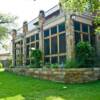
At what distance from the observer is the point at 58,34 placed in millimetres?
16297

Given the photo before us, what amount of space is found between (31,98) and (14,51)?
54.8 ft

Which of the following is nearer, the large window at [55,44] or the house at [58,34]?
the house at [58,34]

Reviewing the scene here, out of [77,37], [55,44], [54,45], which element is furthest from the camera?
[54,45]

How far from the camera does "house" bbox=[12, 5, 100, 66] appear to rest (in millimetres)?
15031

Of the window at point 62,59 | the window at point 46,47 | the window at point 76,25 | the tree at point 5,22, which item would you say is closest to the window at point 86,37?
the window at point 76,25

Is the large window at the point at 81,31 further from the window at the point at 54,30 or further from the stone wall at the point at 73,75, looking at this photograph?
the stone wall at the point at 73,75

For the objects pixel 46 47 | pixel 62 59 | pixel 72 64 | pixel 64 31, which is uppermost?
pixel 64 31

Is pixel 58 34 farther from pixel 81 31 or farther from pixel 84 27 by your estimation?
pixel 84 27

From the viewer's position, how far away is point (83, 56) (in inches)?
548

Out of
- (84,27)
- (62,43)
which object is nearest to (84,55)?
(62,43)

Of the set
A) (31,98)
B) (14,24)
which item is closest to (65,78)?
(31,98)

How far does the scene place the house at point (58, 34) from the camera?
49.3 ft

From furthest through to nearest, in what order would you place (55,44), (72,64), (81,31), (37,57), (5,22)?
(5,22)
(37,57)
(55,44)
(81,31)
(72,64)

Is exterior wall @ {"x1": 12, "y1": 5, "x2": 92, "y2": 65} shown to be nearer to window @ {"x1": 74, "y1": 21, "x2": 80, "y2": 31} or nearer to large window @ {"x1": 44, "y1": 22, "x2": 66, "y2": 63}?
large window @ {"x1": 44, "y1": 22, "x2": 66, "y2": 63}
